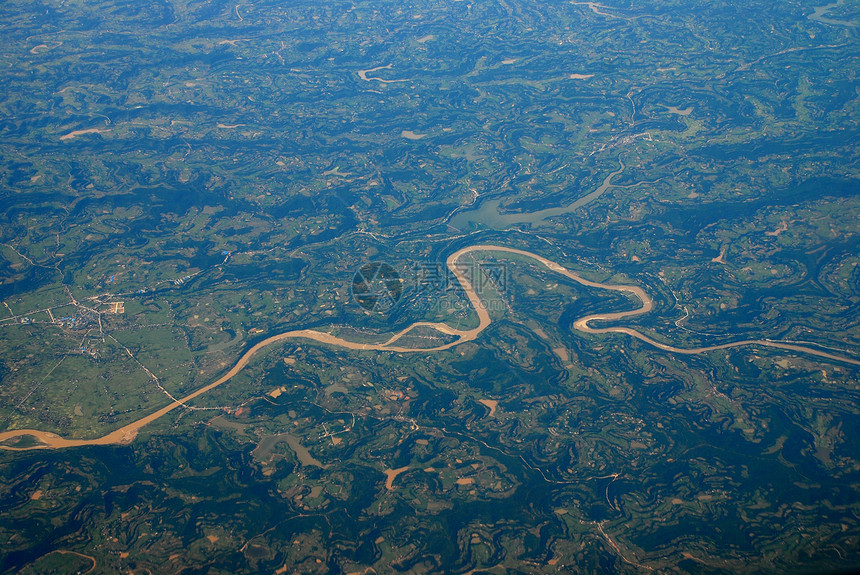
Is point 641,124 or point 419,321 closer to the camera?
point 419,321

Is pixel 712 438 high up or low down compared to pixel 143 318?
down

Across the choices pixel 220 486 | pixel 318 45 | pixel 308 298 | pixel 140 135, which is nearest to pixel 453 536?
pixel 220 486

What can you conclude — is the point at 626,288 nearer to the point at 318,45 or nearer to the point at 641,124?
the point at 641,124

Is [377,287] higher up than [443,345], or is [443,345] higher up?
[377,287]

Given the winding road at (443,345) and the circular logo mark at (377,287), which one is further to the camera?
the circular logo mark at (377,287)

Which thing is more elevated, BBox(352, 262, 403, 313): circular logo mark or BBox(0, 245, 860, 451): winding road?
BBox(352, 262, 403, 313): circular logo mark
